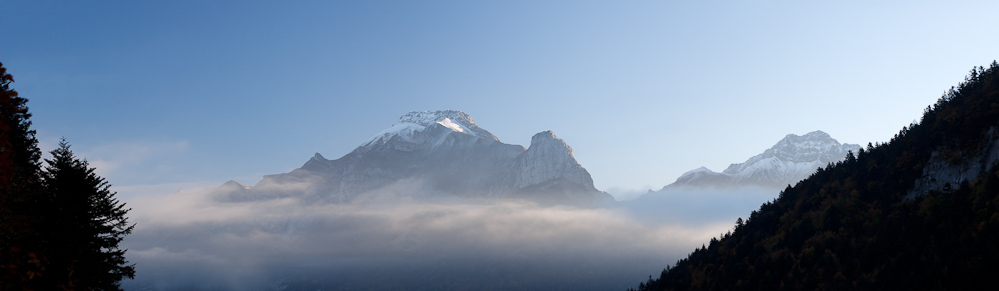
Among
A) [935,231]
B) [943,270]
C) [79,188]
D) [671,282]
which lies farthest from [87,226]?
[671,282]

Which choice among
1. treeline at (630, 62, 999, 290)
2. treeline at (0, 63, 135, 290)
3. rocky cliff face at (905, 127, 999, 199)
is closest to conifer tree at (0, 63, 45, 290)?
treeline at (0, 63, 135, 290)

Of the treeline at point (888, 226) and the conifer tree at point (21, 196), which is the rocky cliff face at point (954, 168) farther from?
the conifer tree at point (21, 196)

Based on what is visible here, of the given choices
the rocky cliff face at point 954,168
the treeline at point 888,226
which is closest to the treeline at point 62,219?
the treeline at point 888,226

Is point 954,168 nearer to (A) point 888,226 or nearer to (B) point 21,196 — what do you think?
(A) point 888,226

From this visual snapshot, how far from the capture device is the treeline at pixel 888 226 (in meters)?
75.0

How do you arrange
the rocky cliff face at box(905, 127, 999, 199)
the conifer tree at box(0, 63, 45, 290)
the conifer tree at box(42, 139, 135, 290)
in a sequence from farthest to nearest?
the rocky cliff face at box(905, 127, 999, 199), the conifer tree at box(42, 139, 135, 290), the conifer tree at box(0, 63, 45, 290)

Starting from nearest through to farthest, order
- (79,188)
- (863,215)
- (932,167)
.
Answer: (79,188) → (932,167) → (863,215)

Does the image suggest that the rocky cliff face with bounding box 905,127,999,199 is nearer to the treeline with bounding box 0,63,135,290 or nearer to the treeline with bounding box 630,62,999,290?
the treeline with bounding box 630,62,999,290

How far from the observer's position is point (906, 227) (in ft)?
289

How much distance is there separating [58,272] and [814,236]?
11689cm

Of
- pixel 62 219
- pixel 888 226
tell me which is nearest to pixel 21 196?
pixel 62 219

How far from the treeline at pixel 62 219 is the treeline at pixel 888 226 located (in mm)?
87062

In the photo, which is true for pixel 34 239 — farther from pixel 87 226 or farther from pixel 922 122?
pixel 922 122

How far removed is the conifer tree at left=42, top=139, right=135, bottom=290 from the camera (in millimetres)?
37000
